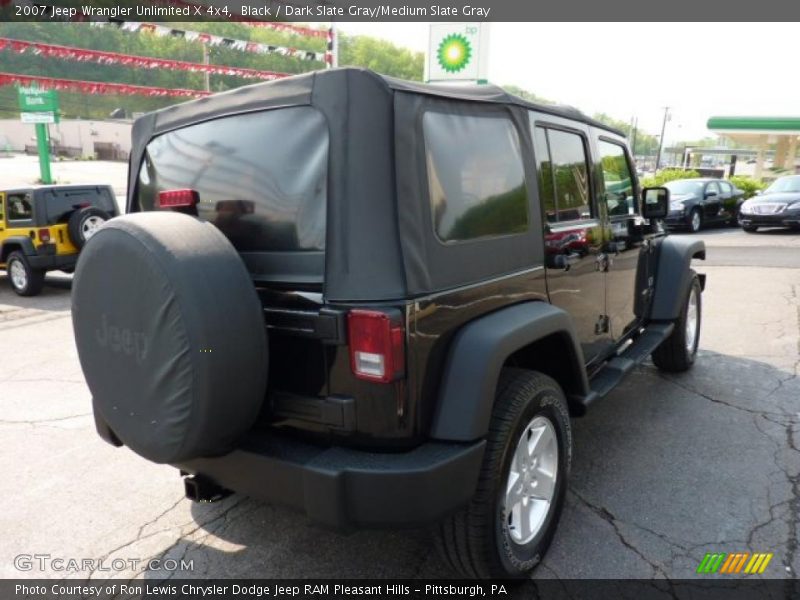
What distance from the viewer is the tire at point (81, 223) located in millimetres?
9133

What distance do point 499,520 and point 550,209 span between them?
4.87ft

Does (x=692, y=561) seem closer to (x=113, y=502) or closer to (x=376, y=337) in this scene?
(x=376, y=337)

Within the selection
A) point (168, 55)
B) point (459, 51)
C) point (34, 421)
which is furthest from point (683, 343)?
point (168, 55)

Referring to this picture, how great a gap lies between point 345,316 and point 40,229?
890 centimetres

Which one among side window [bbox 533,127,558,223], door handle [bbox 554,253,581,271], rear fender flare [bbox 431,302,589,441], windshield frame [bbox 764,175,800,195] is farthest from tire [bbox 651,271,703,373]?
windshield frame [bbox 764,175,800,195]

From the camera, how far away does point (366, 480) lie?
1.97m

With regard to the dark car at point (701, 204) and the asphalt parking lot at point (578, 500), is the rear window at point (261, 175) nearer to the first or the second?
the asphalt parking lot at point (578, 500)

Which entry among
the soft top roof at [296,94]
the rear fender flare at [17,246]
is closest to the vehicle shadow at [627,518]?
the soft top roof at [296,94]

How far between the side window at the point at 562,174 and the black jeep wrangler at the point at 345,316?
8.8 inches

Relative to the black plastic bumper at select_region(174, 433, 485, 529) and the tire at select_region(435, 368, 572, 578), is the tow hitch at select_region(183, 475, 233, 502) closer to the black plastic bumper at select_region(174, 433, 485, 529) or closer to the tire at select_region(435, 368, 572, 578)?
the black plastic bumper at select_region(174, 433, 485, 529)

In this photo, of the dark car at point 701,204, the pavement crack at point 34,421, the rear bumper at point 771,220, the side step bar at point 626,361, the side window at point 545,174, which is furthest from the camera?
the dark car at point 701,204

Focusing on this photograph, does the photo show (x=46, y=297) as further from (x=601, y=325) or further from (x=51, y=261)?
(x=601, y=325)

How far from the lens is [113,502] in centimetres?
317

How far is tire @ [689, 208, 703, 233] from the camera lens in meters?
15.8
